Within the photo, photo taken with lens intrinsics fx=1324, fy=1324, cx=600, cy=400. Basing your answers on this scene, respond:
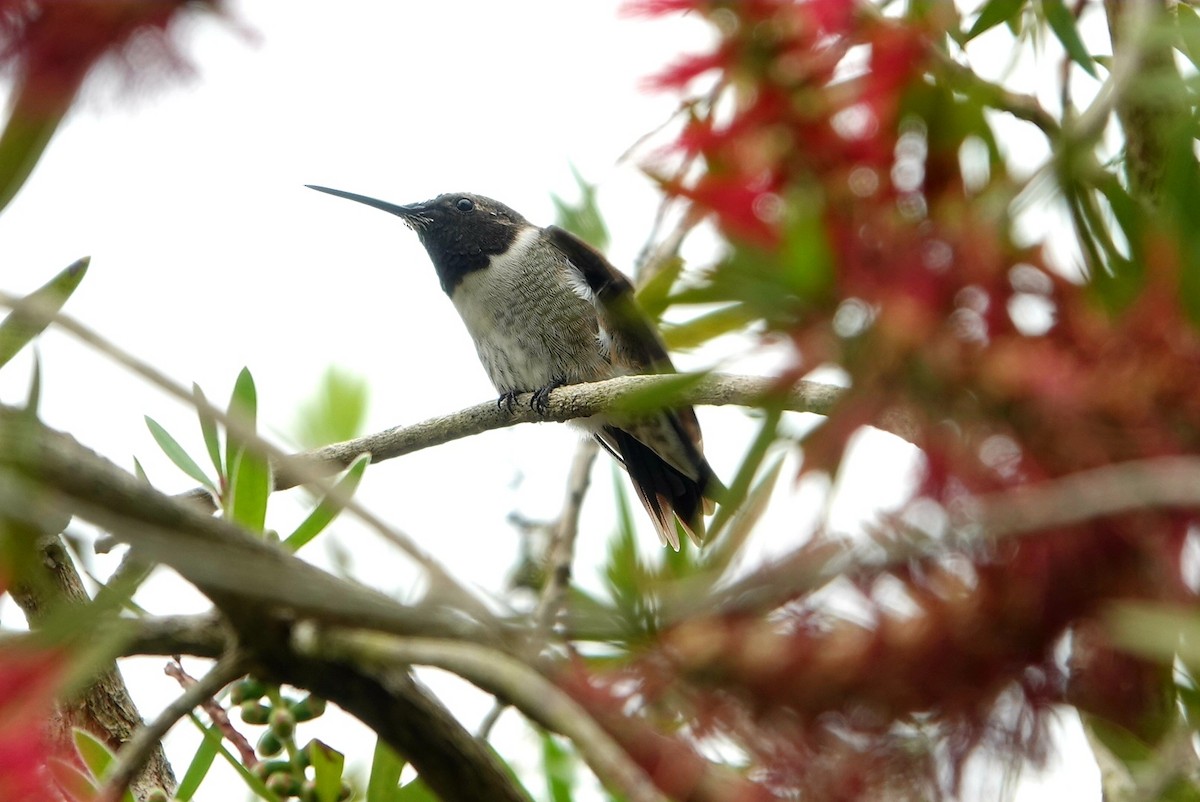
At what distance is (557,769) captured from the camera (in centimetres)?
266

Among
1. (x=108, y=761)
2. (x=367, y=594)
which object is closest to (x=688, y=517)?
(x=108, y=761)

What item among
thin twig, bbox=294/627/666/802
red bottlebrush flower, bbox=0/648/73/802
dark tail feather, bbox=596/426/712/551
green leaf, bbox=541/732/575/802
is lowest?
dark tail feather, bbox=596/426/712/551

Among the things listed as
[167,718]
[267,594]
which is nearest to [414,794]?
[167,718]

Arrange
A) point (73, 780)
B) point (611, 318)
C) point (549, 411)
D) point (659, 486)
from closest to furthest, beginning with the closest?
point (73, 780), point (549, 411), point (611, 318), point (659, 486)

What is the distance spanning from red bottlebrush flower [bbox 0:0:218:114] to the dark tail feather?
524 cm

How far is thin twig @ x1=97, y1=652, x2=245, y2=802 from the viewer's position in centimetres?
154

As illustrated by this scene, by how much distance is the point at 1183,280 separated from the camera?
3.74 feet

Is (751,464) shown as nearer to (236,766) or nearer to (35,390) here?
(35,390)

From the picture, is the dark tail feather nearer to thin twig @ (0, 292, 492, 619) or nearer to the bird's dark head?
the bird's dark head

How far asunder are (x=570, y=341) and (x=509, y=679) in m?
4.85

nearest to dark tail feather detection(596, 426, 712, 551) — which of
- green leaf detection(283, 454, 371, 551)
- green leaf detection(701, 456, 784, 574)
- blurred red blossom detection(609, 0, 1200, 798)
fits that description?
green leaf detection(283, 454, 371, 551)

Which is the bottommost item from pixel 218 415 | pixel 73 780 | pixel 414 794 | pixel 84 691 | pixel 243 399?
pixel 414 794

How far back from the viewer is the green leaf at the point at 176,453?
118 inches

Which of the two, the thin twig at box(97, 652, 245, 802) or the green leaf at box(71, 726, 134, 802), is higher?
the thin twig at box(97, 652, 245, 802)
